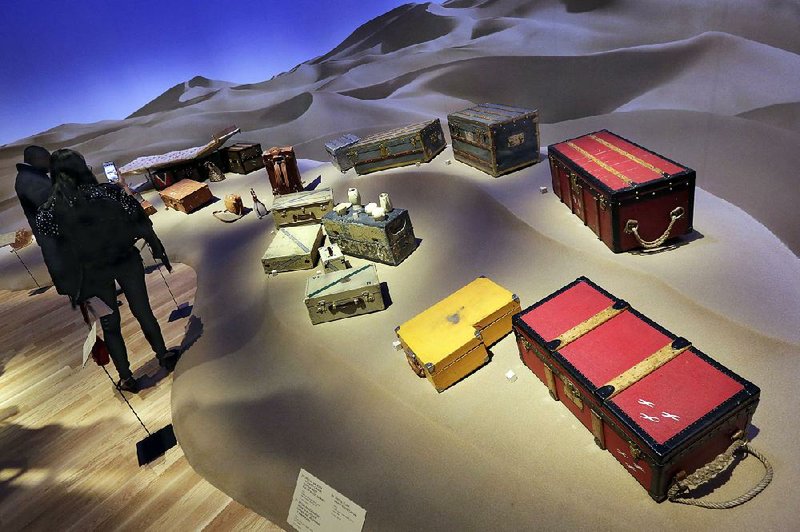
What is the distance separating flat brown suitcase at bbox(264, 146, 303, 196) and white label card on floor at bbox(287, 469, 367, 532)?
745 cm

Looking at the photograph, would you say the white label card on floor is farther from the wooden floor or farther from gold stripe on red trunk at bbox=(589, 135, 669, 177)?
gold stripe on red trunk at bbox=(589, 135, 669, 177)

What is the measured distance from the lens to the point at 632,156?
5.84 meters

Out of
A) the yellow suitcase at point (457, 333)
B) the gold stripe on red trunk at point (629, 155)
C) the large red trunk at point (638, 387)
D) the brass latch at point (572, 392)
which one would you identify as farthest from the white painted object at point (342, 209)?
the brass latch at point (572, 392)

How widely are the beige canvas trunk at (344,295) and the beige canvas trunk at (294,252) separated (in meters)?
1.17

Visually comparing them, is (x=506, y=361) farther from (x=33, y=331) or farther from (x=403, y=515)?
(x=33, y=331)

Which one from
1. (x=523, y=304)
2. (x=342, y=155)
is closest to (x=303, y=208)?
(x=342, y=155)

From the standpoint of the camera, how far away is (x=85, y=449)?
492 cm

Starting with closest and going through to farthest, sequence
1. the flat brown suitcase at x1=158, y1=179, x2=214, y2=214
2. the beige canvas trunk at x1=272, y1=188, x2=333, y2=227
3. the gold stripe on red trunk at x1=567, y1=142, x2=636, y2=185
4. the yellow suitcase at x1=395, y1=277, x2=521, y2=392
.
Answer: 1. the yellow suitcase at x1=395, y1=277, x2=521, y2=392
2. the gold stripe on red trunk at x1=567, y1=142, x2=636, y2=185
3. the beige canvas trunk at x1=272, y1=188, x2=333, y2=227
4. the flat brown suitcase at x1=158, y1=179, x2=214, y2=214

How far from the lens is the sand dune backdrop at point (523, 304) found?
3648 mm

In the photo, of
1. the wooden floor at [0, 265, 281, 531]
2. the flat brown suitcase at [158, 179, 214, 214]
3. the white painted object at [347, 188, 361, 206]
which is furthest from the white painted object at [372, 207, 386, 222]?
the flat brown suitcase at [158, 179, 214, 214]

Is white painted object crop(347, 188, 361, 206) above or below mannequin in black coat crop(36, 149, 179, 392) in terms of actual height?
below

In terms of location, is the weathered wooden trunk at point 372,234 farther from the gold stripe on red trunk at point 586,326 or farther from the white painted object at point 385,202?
the gold stripe on red trunk at point 586,326

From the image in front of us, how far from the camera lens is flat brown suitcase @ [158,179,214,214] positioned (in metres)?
10.8

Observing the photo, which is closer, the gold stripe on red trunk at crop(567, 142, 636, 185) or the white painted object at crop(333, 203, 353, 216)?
the gold stripe on red trunk at crop(567, 142, 636, 185)
